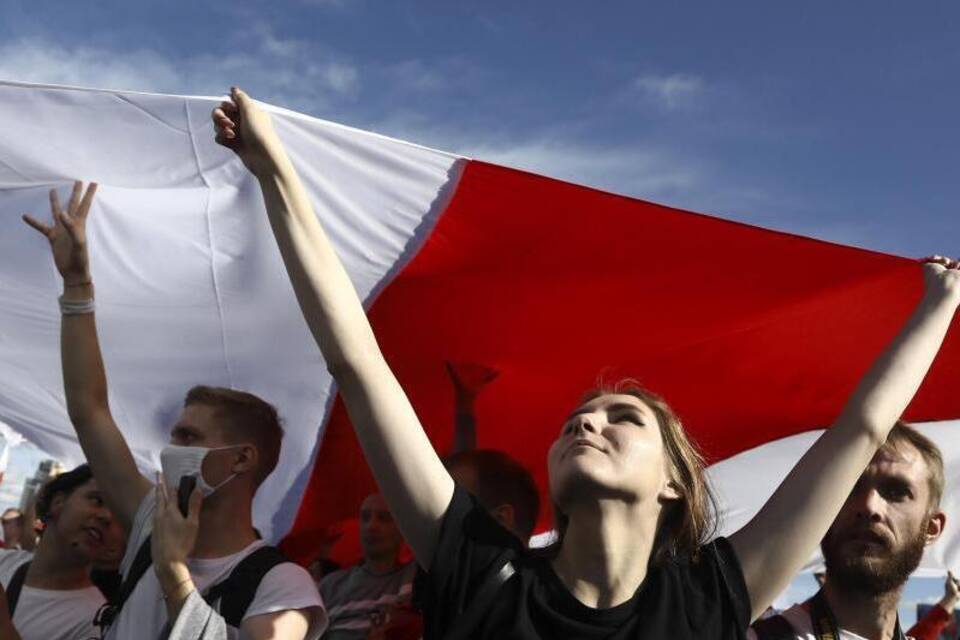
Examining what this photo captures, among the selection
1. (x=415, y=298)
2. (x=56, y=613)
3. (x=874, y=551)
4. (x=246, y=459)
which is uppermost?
(x=415, y=298)

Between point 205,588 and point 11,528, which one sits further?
point 11,528

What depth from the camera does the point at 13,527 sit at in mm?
6754

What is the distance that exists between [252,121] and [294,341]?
1.76 meters

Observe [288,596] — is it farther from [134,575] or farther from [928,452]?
[928,452]

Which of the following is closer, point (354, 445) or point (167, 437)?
point (167, 437)

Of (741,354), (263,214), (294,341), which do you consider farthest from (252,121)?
(741,354)

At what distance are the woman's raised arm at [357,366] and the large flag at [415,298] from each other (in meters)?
1.05

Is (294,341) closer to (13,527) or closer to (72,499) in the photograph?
(72,499)

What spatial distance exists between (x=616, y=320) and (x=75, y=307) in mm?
1781

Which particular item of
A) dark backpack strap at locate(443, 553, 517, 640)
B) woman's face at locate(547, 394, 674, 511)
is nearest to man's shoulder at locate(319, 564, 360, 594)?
woman's face at locate(547, 394, 674, 511)

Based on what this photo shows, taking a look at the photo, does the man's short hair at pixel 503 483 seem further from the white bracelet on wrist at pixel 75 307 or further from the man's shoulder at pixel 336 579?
the white bracelet on wrist at pixel 75 307

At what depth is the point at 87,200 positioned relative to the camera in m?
2.98

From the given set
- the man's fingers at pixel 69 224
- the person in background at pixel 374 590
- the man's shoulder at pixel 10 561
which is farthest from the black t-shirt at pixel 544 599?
the man's shoulder at pixel 10 561

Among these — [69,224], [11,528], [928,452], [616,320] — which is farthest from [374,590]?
[11,528]
